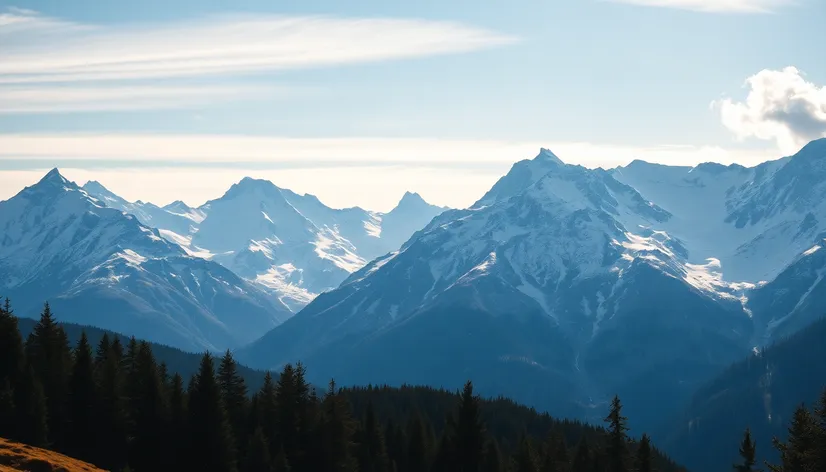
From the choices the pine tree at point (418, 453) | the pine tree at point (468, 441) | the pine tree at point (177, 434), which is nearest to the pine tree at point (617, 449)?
the pine tree at point (468, 441)

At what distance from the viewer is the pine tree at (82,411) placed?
9635cm

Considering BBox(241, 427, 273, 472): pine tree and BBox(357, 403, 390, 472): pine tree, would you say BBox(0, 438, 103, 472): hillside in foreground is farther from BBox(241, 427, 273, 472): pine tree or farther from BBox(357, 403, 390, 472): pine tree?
BBox(357, 403, 390, 472): pine tree

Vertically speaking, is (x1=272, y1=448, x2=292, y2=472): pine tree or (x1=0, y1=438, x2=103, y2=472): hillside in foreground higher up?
(x1=272, y1=448, x2=292, y2=472): pine tree

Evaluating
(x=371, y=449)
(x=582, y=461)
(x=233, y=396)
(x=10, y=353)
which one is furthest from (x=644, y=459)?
(x=10, y=353)

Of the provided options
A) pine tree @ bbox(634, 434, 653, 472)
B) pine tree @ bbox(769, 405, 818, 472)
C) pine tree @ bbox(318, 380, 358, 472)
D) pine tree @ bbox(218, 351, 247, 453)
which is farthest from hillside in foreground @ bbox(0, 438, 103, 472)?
pine tree @ bbox(634, 434, 653, 472)

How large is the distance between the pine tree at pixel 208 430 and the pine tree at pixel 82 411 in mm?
8522

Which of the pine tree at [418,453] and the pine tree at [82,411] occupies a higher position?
the pine tree at [418,453]

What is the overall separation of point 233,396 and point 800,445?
6452 centimetres

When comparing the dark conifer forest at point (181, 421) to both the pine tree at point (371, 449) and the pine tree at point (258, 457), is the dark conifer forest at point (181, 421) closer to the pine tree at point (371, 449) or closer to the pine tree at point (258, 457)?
the pine tree at point (258, 457)

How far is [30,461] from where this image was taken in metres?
70.3

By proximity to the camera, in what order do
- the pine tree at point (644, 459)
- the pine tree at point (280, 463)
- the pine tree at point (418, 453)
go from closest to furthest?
the pine tree at point (644, 459) < the pine tree at point (280, 463) < the pine tree at point (418, 453)

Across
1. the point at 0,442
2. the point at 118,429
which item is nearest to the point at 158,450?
the point at 118,429

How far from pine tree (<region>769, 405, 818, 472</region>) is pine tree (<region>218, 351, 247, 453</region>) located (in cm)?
5803

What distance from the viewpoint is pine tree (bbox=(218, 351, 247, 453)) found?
11351cm
